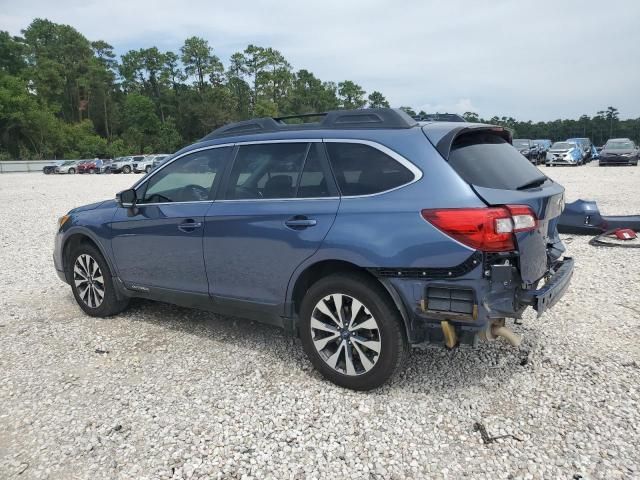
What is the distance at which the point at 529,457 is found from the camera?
8.91 ft

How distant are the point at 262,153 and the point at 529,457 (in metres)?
2.75

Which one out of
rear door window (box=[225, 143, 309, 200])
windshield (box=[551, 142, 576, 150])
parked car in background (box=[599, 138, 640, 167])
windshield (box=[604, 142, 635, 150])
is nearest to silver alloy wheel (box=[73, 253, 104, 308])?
rear door window (box=[225, 143, 309, 200])

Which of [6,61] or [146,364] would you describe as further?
[6,61]

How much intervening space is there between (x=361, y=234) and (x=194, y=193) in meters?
1.76

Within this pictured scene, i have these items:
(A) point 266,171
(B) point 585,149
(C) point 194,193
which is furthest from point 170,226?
(B) point 585,149

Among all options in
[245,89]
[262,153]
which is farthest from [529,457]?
[245,89]

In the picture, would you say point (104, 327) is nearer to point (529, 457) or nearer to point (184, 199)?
point (184, 199)

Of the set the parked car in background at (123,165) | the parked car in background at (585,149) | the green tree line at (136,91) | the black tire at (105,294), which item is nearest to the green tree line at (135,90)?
the green tree line at (136,91)

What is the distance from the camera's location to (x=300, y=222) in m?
3.44

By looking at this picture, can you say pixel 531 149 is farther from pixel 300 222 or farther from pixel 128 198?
pixel 300 222

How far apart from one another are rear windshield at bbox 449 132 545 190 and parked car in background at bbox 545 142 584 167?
28862 millimetres

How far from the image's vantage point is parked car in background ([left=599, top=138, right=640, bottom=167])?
27.1 m

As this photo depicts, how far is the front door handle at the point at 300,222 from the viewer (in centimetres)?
339

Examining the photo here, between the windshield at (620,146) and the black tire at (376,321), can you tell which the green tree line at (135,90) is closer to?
the windshield at (620,146)
